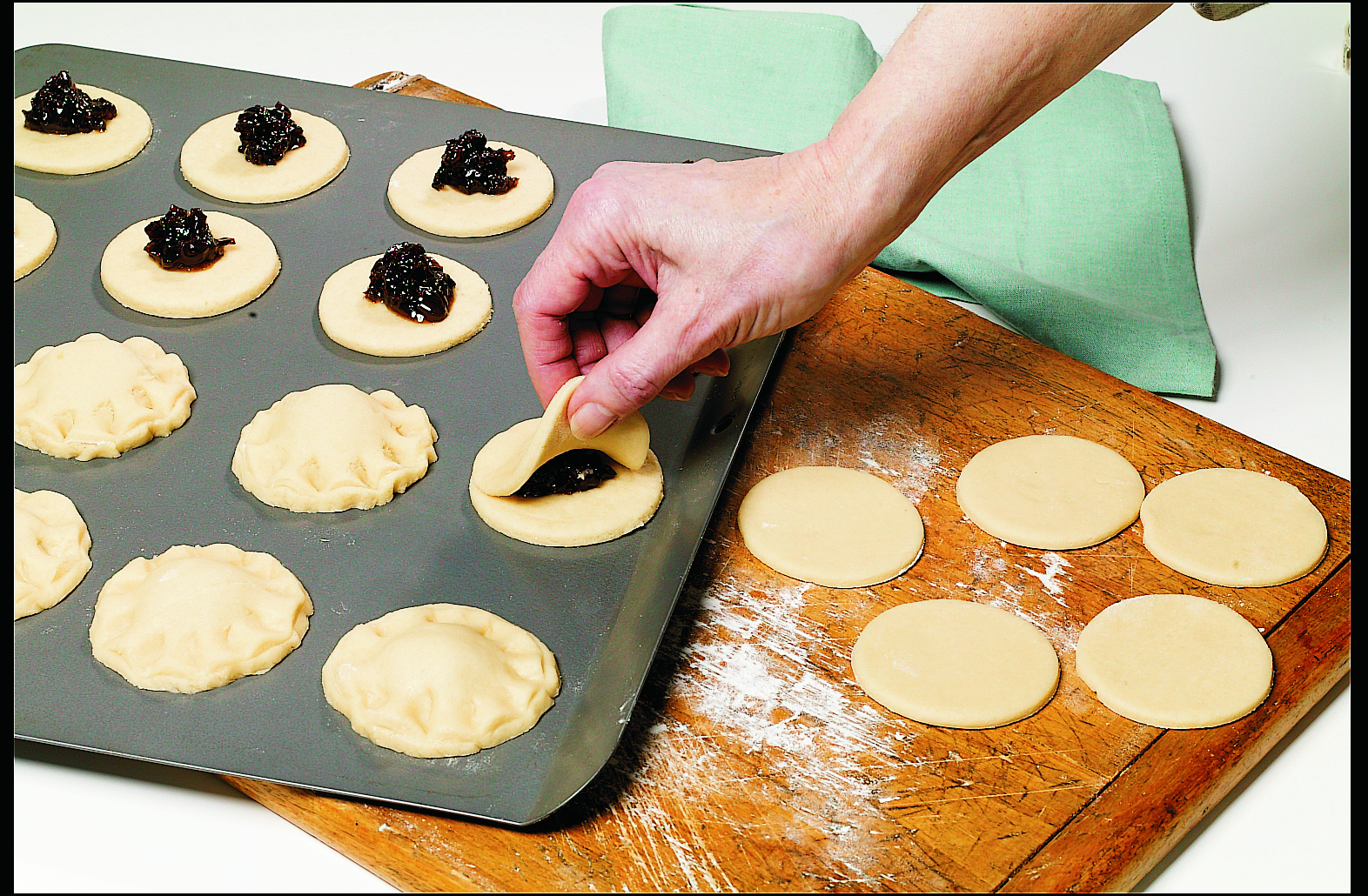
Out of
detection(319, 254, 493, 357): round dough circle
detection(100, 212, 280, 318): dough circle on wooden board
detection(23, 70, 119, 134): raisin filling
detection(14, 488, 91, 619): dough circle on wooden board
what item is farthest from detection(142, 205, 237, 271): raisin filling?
detection(14, 488, 91, 619): dough circle on wooden board

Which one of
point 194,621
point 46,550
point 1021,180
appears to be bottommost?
point 46,550

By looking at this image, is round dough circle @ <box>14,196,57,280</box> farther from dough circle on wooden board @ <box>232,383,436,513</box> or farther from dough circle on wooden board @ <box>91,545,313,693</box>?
dough circle on wooden board @ <box>91,545,313,693</box>

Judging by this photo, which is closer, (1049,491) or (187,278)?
(1049,491)

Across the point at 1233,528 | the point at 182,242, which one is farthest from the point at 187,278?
the point at 1233,528

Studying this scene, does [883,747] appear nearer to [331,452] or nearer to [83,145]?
[331,452]

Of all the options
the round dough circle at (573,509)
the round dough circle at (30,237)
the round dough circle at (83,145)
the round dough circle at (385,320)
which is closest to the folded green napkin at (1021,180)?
the round dough circle at (385,320)

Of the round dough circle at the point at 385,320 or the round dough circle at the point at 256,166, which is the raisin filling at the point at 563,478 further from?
the round dough circle at the point at 256,166
